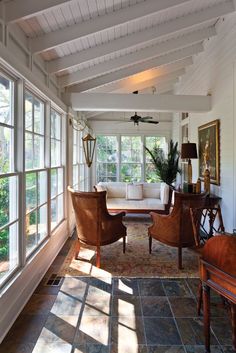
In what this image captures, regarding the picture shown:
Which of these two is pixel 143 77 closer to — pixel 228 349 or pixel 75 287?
pixel 75 287

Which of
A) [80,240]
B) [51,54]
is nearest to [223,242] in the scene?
[80,240]

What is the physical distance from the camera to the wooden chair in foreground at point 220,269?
1608 mm

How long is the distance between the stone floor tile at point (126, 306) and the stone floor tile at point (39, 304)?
62cm

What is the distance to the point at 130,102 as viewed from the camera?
→ 4.38m

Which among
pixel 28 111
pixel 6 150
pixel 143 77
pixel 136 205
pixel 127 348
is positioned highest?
pixel 143 77

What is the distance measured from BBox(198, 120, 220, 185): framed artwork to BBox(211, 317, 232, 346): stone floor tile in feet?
8.10

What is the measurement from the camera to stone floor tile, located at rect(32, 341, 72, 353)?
5.99 ft

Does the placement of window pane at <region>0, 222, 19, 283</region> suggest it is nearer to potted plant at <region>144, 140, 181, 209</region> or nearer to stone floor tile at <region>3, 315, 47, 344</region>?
stone floor tile at <region>3, 315, 47, 344</region>

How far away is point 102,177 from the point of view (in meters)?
8.30

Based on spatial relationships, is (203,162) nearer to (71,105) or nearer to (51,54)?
(71,105)

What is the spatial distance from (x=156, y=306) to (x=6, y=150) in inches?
80.8

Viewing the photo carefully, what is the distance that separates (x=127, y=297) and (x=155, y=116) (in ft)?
22.0

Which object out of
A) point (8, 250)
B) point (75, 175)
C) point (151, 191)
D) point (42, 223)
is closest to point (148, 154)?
point (151, 191)

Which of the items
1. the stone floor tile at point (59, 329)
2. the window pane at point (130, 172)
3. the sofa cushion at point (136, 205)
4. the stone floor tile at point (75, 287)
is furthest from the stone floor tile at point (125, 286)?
the window pane at point (130, 172)
